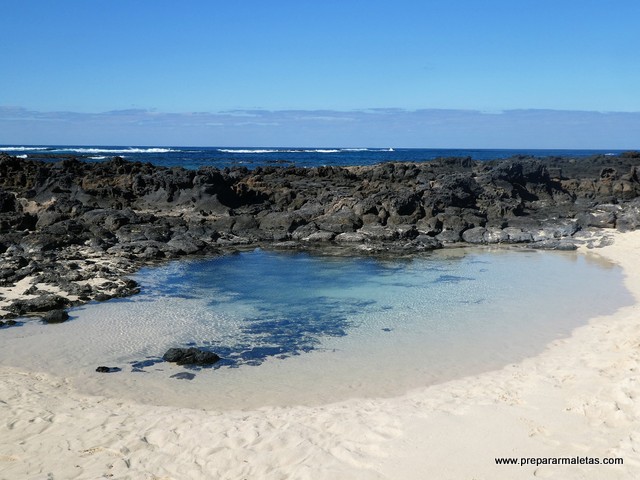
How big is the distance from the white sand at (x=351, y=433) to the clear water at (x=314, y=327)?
694 mm

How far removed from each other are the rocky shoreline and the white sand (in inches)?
216

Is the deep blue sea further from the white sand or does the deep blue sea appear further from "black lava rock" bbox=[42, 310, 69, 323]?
the white sand

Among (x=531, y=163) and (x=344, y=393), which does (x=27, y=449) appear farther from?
(x=531, y=163)

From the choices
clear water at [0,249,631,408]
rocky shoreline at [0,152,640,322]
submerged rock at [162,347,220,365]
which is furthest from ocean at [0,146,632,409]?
rocky shoreline at [0,152,640,322]

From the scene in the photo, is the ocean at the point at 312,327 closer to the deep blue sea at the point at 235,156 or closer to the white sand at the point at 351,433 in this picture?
the white sand at the point at 351,433

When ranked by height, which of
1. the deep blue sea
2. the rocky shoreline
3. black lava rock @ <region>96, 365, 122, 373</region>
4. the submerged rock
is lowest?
black lava rock @ <region>96, 365, 122, 373</region>

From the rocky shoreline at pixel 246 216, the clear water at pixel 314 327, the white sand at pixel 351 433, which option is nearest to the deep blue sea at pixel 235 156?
the rocky shoreline at pixel 246 216

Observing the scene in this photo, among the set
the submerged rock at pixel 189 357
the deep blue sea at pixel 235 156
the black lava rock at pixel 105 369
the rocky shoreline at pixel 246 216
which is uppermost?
the deep blue sea at pixel 235 156

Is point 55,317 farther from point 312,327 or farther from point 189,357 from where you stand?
point 312,327

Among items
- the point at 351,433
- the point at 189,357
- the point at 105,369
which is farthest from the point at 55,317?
the point at 351,433

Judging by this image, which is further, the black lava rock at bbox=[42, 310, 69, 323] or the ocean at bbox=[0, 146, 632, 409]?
the black lava rock at bbox=[42, 310, 69, 323]

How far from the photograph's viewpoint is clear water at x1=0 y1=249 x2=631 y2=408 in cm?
922

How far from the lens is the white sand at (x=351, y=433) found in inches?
244

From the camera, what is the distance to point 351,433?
7121 millimetres
